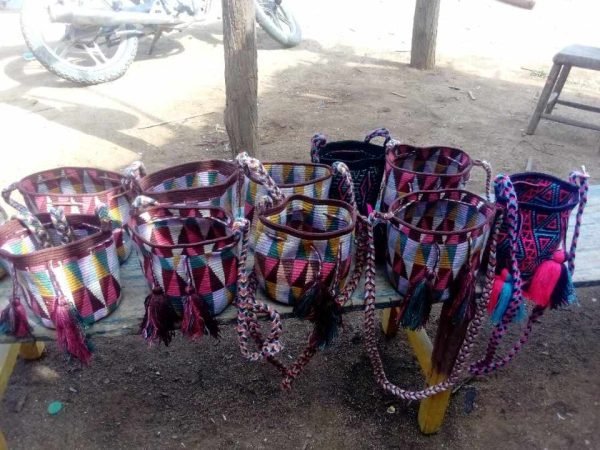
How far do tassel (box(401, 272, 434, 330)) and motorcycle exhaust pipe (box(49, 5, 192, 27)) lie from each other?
18.5ft

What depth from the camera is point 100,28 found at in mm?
6195

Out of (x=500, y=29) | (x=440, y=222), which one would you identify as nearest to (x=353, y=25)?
(x=500, y=29)

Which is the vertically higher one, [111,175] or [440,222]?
[111,175]

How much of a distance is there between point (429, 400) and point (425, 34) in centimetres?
571

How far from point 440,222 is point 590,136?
167 inches

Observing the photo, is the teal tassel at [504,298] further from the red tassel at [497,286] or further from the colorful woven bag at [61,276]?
the colorful woven bag at [61,276]

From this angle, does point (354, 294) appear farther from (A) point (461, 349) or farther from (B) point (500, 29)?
(B) point (500, 29)

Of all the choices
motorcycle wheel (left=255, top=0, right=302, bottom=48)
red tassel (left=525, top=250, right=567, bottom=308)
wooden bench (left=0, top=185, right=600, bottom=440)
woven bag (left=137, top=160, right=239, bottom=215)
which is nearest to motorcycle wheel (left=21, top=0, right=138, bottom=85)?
motorcycle wheel (left=255, top=0, right=302, bottom=48)

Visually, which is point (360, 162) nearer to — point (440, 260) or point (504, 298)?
point (440, 260)

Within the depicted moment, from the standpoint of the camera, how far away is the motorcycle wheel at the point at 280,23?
731 centimetres

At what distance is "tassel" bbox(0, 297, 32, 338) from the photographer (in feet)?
4.72

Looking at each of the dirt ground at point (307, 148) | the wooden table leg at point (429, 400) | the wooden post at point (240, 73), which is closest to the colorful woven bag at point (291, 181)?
the wooden table leg at point (429, 400)

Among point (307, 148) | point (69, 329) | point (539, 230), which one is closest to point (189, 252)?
point (69, 329)

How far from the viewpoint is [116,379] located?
2.31 metres
